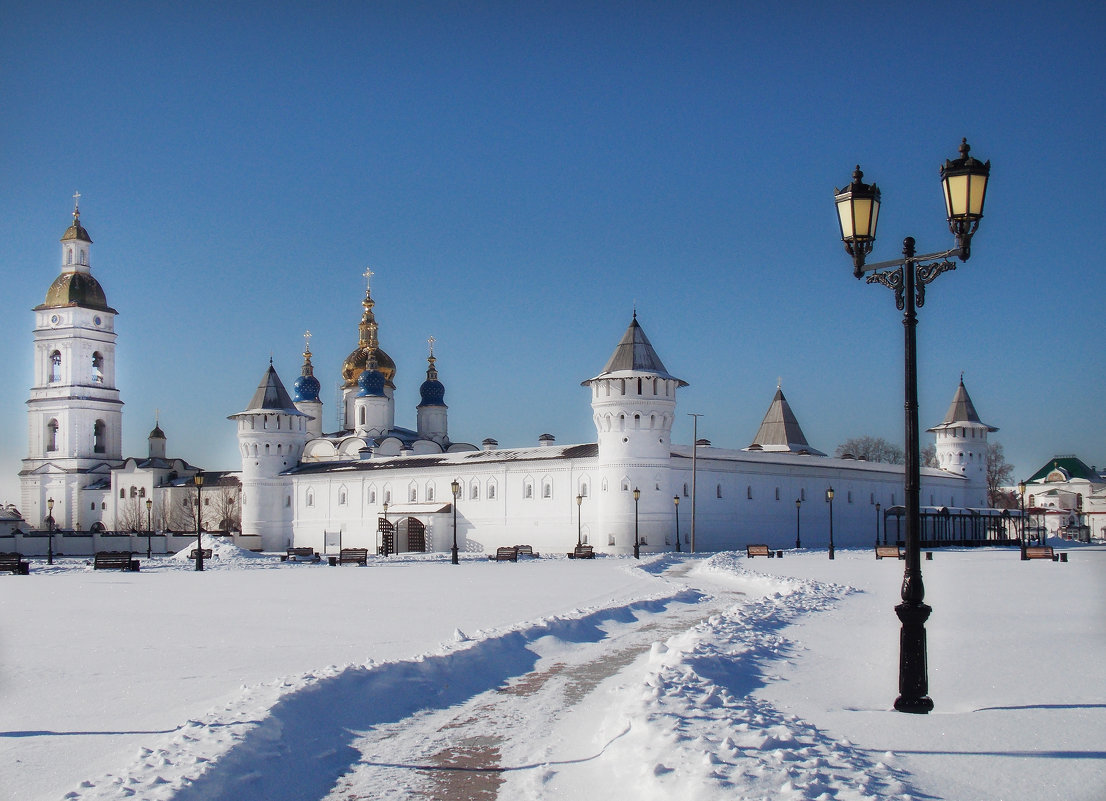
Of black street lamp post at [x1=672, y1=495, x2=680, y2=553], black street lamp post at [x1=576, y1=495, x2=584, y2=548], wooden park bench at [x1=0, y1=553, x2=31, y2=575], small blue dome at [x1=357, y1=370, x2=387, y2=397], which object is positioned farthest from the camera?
small blue dome at [x1=357, y1=370, x2=387, y2=397]

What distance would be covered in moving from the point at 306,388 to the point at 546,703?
6464cm

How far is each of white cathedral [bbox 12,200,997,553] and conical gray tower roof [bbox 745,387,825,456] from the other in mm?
121

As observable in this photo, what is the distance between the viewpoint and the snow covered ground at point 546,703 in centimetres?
599

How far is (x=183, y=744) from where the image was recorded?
21.4 feet

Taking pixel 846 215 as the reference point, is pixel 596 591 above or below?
below

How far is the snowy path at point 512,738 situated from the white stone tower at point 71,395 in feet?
224

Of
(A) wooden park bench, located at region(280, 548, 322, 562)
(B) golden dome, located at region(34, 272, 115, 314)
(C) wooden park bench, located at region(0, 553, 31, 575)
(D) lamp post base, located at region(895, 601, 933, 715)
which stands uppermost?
(B) golden dome, located at region(34, 272, 115, 314)

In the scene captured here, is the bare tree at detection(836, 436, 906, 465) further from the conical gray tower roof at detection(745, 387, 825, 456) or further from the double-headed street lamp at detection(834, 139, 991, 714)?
the double-headed street lamp at detection(834, 139, 991, 714)

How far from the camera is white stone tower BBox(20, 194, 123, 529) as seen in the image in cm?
7175

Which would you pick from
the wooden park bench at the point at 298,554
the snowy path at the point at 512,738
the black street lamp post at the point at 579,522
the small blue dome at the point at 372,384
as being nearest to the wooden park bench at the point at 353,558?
the wooden park bench at the point at 298,554

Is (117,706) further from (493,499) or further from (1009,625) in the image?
(493,499)

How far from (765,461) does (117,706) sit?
1843 inches

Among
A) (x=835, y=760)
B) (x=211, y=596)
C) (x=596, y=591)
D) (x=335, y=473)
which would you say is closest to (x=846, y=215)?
(x=835, y=760)

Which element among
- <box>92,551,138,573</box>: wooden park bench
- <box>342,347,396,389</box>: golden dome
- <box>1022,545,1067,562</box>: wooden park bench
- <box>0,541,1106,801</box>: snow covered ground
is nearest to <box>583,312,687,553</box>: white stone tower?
<box>1022,545,1067,562</box>: wooden park bench
